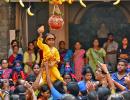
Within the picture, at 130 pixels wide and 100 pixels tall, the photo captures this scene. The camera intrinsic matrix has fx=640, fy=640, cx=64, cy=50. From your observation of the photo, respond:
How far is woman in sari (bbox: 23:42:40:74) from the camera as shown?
544 inches

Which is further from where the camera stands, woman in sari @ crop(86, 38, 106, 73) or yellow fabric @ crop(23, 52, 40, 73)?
woman in sari @ crop(86, 38, 106, 73)

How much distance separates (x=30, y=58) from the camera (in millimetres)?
14008

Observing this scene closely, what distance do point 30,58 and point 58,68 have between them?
78 cm

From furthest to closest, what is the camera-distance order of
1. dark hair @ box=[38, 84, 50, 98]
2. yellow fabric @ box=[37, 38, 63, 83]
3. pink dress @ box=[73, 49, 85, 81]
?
1. pink dress @ box=[73, 49, 85, 81]
2. yellow fabric @ box=[37, 38, 63, 83]
3. dark hair @ box=[38, 84, 50, 98]

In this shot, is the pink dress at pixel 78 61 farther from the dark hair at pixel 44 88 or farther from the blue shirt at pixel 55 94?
the blue shirt at pixel 55 94

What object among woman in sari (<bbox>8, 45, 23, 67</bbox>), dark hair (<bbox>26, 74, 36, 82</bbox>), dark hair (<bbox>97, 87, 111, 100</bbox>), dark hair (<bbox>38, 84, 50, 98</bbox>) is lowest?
dark hair (<bbox>26, 74, 36, 82</bbox>)

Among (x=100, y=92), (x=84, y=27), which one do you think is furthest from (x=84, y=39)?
(x=100, y=92)

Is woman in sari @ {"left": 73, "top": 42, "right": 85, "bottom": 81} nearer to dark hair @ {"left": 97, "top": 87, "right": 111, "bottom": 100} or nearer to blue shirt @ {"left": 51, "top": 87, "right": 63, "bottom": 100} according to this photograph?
blue shirt @ {"left": 51, "top": 87, "right": 63, "bottom": 100}

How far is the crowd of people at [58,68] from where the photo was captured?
963cm

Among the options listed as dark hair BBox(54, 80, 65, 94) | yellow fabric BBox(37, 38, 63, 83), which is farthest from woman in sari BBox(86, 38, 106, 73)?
dark hair BBox(54, 80, 65, 94)

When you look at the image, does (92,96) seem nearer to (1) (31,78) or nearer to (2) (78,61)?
(1) (31,78)

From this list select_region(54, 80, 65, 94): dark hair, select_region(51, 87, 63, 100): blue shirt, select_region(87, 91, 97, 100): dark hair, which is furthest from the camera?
select_region(54, 80, 65, 94): dark hair

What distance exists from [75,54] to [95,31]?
1447 millimetres

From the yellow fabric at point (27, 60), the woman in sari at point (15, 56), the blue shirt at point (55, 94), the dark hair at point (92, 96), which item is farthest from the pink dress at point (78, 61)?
the dark hair at point (92, 96)
